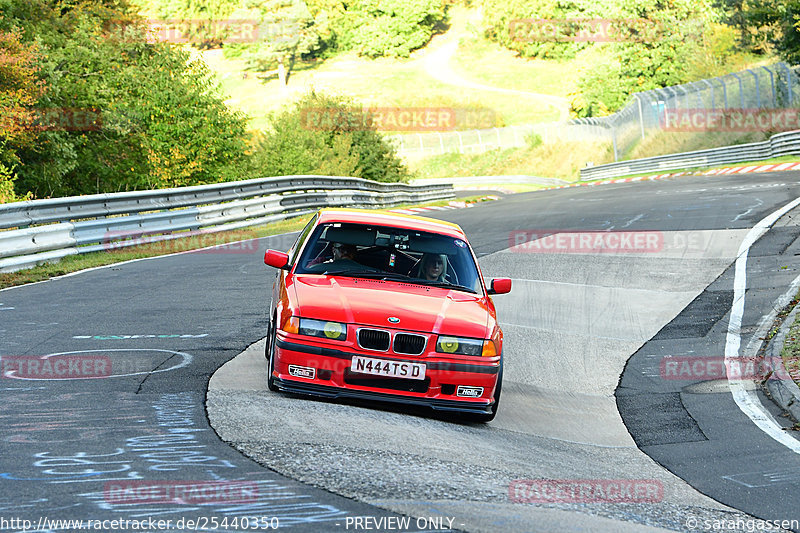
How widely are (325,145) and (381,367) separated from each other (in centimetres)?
3486

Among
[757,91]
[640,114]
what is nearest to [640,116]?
[640,114]

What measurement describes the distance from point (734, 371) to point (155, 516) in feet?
23.6

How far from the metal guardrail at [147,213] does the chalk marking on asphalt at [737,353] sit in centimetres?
1056

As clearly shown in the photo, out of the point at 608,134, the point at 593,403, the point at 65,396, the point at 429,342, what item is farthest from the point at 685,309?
the point at 608,134

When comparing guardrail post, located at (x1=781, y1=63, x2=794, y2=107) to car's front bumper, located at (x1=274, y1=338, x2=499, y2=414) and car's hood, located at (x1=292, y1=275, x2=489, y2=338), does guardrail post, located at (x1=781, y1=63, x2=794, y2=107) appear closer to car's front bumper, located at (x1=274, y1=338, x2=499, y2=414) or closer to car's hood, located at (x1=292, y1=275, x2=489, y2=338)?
car's hood, located at (x1=292, y1=275, x2=489, y2=338)

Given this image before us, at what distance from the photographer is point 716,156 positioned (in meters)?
46.8

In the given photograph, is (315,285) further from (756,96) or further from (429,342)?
(756,96)

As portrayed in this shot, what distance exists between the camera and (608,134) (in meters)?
68.1

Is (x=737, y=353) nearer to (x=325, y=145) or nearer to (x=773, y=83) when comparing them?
(x=325, y=145)

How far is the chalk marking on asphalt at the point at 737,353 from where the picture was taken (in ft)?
25.5

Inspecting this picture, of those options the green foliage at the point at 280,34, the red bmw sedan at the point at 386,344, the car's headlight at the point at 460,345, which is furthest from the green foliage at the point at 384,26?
the car's headlight at the point at 460,345

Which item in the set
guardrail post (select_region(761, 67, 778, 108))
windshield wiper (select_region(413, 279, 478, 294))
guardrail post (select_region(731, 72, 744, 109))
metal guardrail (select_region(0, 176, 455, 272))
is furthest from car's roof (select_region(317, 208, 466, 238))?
guardrail post (select_region(731, 72, 744, 109))

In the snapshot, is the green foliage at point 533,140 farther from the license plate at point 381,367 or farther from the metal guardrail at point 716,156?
the license plate at point 381,367

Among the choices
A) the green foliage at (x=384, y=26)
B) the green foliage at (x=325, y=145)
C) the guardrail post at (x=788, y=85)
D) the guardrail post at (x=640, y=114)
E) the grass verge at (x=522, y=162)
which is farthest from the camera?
the green foliage at (x=384, y=26)
